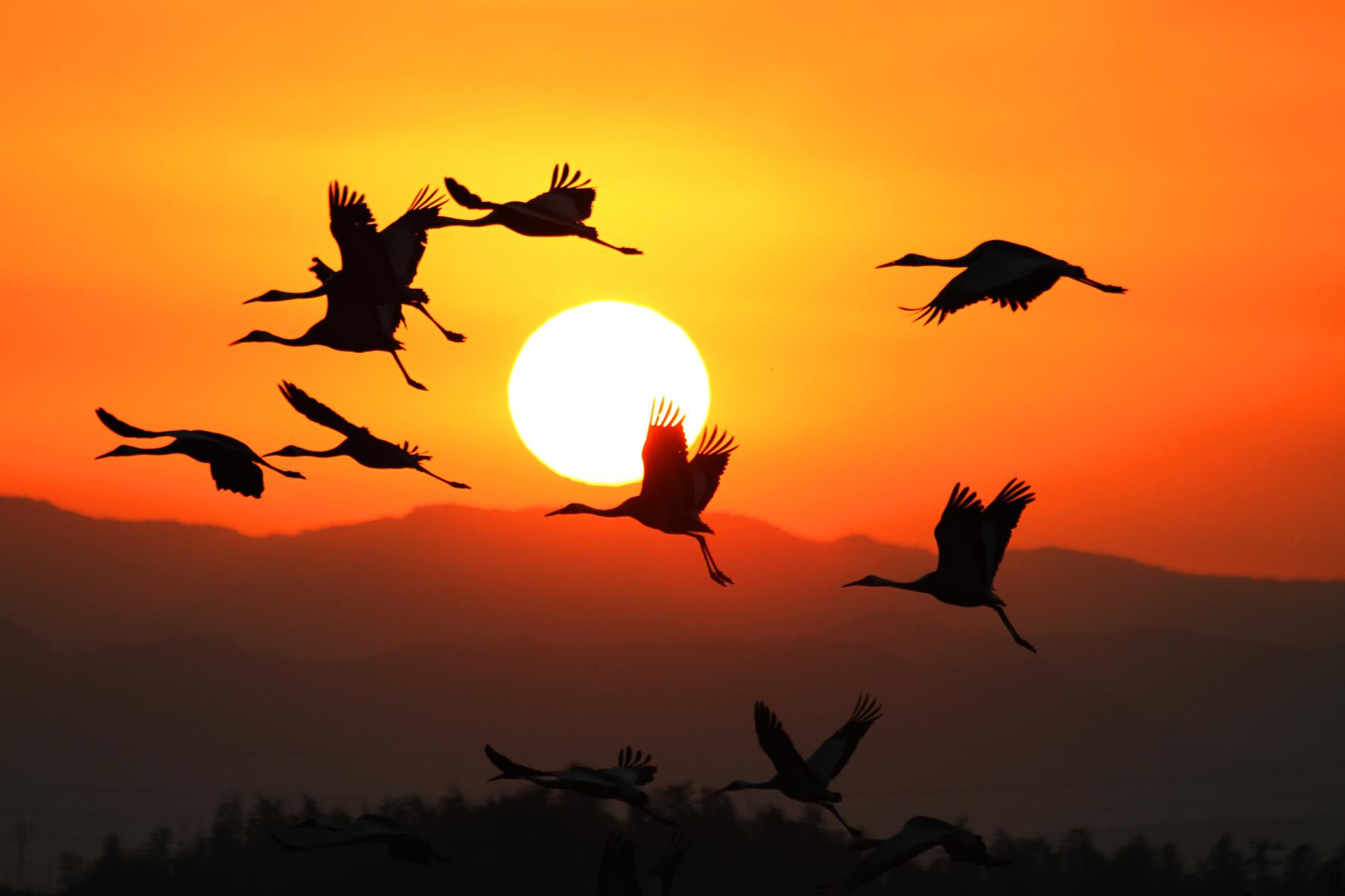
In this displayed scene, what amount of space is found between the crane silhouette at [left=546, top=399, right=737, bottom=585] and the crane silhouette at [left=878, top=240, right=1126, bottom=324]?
3075mm

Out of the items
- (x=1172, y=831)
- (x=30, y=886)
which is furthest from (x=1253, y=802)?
(x=30, y=886)

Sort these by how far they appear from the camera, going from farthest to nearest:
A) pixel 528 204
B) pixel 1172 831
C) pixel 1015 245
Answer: pixel 1172 831
pixel 528 204
pixel 1015 245

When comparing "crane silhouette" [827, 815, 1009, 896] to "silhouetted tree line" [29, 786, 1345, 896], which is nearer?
"crane silhouette" [827, 815, 1009, 896]

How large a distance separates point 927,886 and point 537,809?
17096 millimetres

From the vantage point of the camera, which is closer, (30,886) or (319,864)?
(30,886)

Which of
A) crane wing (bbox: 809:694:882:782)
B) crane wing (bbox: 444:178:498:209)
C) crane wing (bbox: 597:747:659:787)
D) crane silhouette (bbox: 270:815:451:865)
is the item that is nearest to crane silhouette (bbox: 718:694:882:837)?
crane wing (bbox: 809:694:882:782)

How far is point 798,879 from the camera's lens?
312 feet

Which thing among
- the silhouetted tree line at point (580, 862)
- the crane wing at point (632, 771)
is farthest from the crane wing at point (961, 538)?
the silhouetted tree line at point (580, 862)

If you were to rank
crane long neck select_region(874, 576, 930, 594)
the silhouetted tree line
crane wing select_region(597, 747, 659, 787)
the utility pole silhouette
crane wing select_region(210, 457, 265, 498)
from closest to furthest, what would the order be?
crane wing select_region(597, 747, 659, 787) → crane long neck select_region(874, 576, 930, 594) → crane wing select_region(210, 457, 265, 498) → the silhouetted tree line → the utility pole silhouette

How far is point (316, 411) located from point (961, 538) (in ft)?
23.8

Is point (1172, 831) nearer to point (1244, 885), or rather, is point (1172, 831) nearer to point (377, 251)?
point (1244, 885)

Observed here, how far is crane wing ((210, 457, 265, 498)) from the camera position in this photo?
24047 millimetres

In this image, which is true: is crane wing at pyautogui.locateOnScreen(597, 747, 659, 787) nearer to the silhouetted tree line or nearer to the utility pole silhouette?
the silhouetted tree line

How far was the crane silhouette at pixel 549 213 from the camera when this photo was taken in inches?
918
